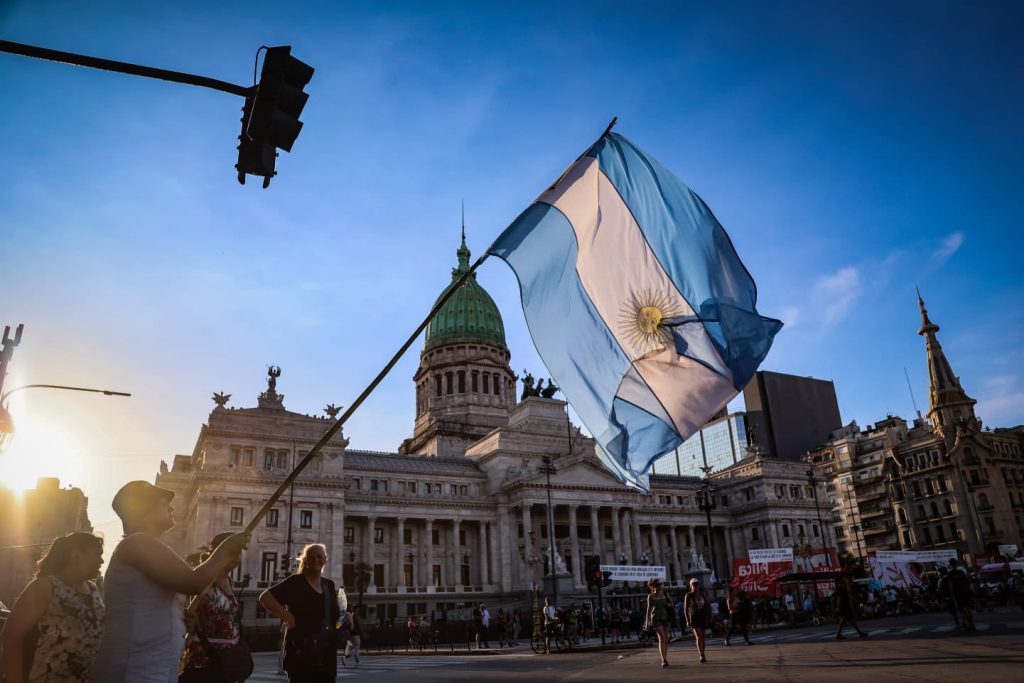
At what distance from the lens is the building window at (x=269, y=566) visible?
54.2 m

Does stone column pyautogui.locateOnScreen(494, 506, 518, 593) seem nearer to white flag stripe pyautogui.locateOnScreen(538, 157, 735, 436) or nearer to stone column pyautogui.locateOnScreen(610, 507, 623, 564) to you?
stone column pyautogui.locateOnScreen(610, 507, 623, 564)

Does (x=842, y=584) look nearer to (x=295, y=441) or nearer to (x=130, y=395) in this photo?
(x=130, y=395)

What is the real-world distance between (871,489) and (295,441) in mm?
72254

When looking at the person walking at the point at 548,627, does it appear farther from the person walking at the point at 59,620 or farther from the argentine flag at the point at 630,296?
the person walking at the point at 59,620

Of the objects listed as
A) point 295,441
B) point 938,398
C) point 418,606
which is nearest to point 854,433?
point 938,398

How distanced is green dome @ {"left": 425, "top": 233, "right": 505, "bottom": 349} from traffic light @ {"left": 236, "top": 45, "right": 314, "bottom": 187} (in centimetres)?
8374

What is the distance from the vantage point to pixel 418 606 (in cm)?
6047

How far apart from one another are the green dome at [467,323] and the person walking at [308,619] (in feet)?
280

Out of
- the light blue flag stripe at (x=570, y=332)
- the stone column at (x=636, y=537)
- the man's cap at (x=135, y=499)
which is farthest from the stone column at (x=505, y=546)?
the man's cap at (x=135, y=499)

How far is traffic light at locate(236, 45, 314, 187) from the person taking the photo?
27.3ft

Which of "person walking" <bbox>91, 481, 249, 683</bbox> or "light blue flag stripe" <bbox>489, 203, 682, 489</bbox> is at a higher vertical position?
"light blue flag stripe" <bbox>489, 203, 682, 489</bbox>

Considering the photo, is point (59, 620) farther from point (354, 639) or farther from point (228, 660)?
point (354, 639)

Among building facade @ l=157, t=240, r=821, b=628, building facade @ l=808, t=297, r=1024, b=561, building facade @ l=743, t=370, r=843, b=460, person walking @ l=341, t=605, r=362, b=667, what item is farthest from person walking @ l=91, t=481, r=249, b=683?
building facade @ l=743, t=370, r=843, b=460

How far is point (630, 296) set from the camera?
34.4 feet
